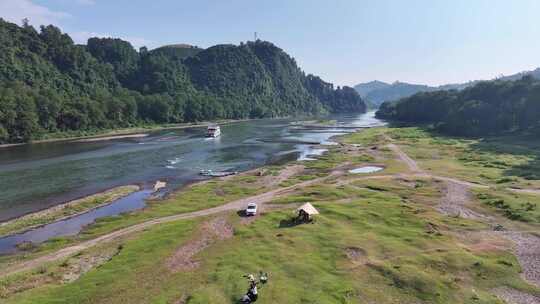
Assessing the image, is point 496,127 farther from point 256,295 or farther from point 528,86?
point 256,295

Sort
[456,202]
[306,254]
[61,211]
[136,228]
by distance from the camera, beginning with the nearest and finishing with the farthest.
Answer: [306,254], [136,228], [61,211], [456,202]

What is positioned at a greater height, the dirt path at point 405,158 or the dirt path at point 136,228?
the dirt path at point 405,158

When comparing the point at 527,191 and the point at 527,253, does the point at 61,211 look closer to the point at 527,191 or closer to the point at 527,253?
the point at 527,253

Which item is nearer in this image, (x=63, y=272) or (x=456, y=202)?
(x=63, y=272)

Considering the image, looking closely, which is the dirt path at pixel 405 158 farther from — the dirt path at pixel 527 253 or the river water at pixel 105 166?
the dirt path at pixel 527 253

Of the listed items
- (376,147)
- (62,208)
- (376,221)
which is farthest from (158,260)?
(376,147)

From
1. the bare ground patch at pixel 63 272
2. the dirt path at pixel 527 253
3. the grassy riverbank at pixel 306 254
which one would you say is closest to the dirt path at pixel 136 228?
the grassy riverbank at pixel 306 254

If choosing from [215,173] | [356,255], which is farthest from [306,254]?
[215,173]
